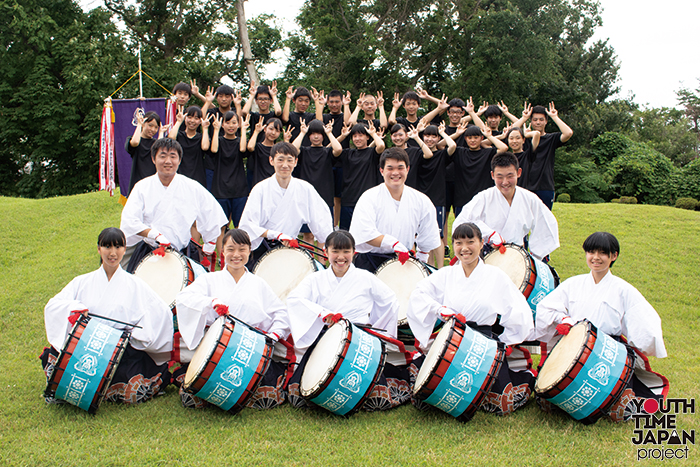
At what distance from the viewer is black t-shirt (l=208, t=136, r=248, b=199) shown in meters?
7.57

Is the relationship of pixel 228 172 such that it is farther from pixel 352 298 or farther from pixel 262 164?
pixel 352 298

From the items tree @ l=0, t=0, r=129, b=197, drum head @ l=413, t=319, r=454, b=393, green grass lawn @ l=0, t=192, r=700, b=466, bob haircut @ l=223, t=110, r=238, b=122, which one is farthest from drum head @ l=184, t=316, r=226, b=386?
tree @ l=0, t=0, r=129, b=197

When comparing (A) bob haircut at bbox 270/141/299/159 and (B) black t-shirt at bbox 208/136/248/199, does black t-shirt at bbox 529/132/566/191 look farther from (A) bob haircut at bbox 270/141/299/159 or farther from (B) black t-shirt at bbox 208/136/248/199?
(B) black t-shirt at bbox 208/136/248/199

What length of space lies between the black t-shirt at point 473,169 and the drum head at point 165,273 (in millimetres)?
4282

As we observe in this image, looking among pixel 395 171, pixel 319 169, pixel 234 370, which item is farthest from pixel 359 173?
pixel 234 370

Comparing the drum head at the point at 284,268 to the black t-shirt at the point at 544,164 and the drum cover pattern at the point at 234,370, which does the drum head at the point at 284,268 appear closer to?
the drum cover pattern at the point at 234,370

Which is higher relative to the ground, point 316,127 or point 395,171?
point 316,127

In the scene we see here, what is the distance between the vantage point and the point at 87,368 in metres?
4.01

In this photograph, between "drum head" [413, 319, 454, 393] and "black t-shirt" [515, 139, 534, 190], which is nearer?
"drum head" [413, 319, 454, 393]

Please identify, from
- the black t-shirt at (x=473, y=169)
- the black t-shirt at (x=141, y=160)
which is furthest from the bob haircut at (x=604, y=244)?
the black t-shirt at (x=141, y=160)

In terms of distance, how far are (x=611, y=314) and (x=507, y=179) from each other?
2080mm

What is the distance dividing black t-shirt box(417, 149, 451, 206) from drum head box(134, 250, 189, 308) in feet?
12.5

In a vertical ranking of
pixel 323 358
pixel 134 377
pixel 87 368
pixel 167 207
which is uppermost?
pixel 167 207

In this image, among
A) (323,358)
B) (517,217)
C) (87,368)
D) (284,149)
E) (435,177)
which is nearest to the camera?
(87,368)
